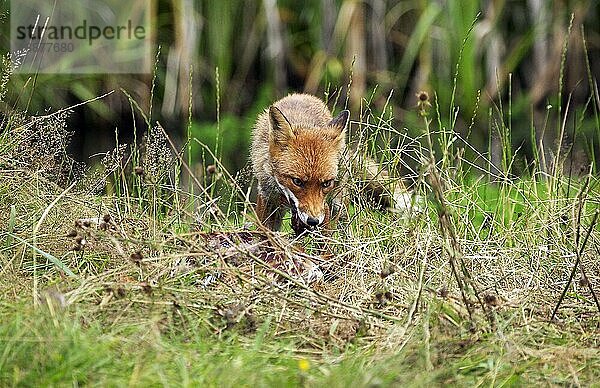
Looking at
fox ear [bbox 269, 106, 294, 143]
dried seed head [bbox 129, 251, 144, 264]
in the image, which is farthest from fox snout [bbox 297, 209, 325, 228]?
dried seed head [bbox 129, 251, 144, 264]

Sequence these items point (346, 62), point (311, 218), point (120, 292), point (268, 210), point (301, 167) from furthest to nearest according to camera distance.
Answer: point (346, 62), point (268, 210), point (301, 167), point (311, 218), point (120, 292)

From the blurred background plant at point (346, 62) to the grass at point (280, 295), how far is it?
14.4 feet

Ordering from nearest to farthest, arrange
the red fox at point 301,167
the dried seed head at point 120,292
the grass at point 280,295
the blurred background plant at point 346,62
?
the grass at point 280,295, the dried seed head at point 120,292, the red fox at point 301,167, the blurred background plant at point 346,62

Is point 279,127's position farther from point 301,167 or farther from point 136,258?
point 136,258

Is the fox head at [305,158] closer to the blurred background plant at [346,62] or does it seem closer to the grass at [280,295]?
the grass at [280,295]

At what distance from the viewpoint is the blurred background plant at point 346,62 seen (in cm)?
902

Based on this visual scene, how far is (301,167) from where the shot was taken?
4961mm

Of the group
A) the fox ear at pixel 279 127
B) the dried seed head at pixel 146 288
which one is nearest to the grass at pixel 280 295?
the dried seed head at pixel 146 288

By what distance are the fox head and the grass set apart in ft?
1.29

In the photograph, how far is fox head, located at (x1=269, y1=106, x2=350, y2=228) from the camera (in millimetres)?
4938

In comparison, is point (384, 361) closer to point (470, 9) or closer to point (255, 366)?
point (255, 366)

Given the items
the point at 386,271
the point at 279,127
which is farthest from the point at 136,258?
the point at 279,127

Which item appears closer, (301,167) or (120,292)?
(120,292)

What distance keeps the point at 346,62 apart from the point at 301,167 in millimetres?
4570
